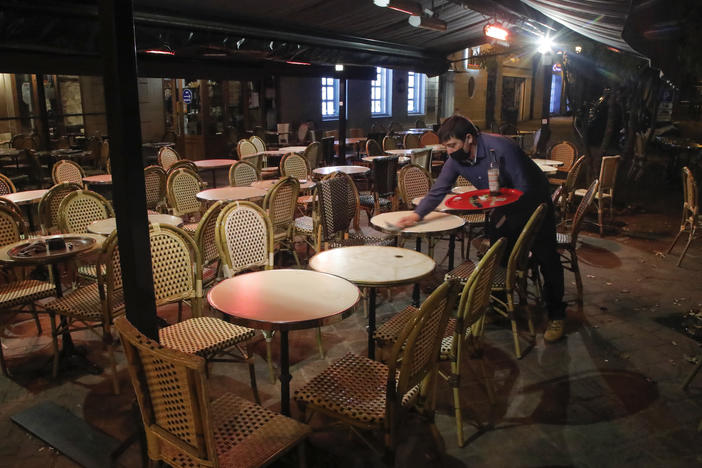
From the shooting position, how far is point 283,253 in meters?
6.02

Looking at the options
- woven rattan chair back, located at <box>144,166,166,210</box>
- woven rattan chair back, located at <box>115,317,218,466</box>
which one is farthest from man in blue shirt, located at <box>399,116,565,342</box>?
woven rattan chair back, located at <box>144,166,166,210</box>

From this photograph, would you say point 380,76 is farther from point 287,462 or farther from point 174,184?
point 287,462

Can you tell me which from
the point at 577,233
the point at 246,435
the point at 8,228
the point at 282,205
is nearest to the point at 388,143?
the point at 282,205

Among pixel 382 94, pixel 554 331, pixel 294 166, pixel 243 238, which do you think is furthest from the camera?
pixel 382 94

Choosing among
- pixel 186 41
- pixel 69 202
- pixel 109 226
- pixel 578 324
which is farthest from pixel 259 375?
pixel 186 41

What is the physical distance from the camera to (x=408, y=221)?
3.72 metres

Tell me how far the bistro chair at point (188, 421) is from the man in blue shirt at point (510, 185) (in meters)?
2.03

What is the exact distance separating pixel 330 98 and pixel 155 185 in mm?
10528

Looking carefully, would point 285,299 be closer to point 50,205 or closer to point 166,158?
point 50,205

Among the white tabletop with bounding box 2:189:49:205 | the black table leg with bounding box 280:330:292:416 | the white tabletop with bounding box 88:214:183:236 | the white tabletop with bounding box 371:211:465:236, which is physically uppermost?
the white tabletop with bounding box 371:211:465:236

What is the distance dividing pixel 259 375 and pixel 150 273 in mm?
1404

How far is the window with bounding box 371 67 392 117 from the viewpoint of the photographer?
17467mm

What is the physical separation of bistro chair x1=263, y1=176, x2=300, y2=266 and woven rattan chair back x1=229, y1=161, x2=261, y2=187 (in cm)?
148

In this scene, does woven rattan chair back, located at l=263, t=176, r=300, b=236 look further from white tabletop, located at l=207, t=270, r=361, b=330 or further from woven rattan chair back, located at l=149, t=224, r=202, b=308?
white tabletop, located at l=207, t=270, r=361, b=330
